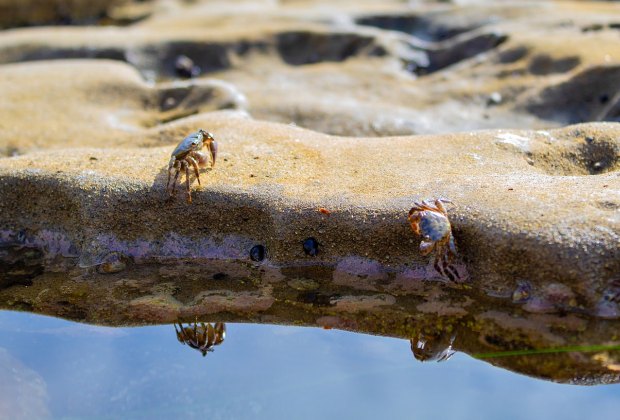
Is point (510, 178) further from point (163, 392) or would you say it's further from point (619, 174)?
point (163, 392)

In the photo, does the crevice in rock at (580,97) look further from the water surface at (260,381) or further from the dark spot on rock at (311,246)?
the water surface at (260,381)

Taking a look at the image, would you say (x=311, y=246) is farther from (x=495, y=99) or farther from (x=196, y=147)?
(x=495, y=99)

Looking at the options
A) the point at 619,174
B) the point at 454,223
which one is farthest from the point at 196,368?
the point at 619,174

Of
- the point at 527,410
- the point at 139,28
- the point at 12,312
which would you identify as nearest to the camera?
the point at 527,410

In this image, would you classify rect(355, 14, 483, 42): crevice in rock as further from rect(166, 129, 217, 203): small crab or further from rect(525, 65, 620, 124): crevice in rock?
rect(166, 129, 217, 203): small crab

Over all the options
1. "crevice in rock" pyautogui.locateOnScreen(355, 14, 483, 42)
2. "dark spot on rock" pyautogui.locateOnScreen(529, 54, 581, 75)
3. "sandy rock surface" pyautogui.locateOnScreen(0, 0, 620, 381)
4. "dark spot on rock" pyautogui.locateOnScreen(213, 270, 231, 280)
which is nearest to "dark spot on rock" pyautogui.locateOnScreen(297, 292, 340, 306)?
"sandy rock surface" pyautogui.locateOnScreen(0, 0, 620, 381)

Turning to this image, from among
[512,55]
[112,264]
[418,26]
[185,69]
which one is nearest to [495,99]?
[512,55]
